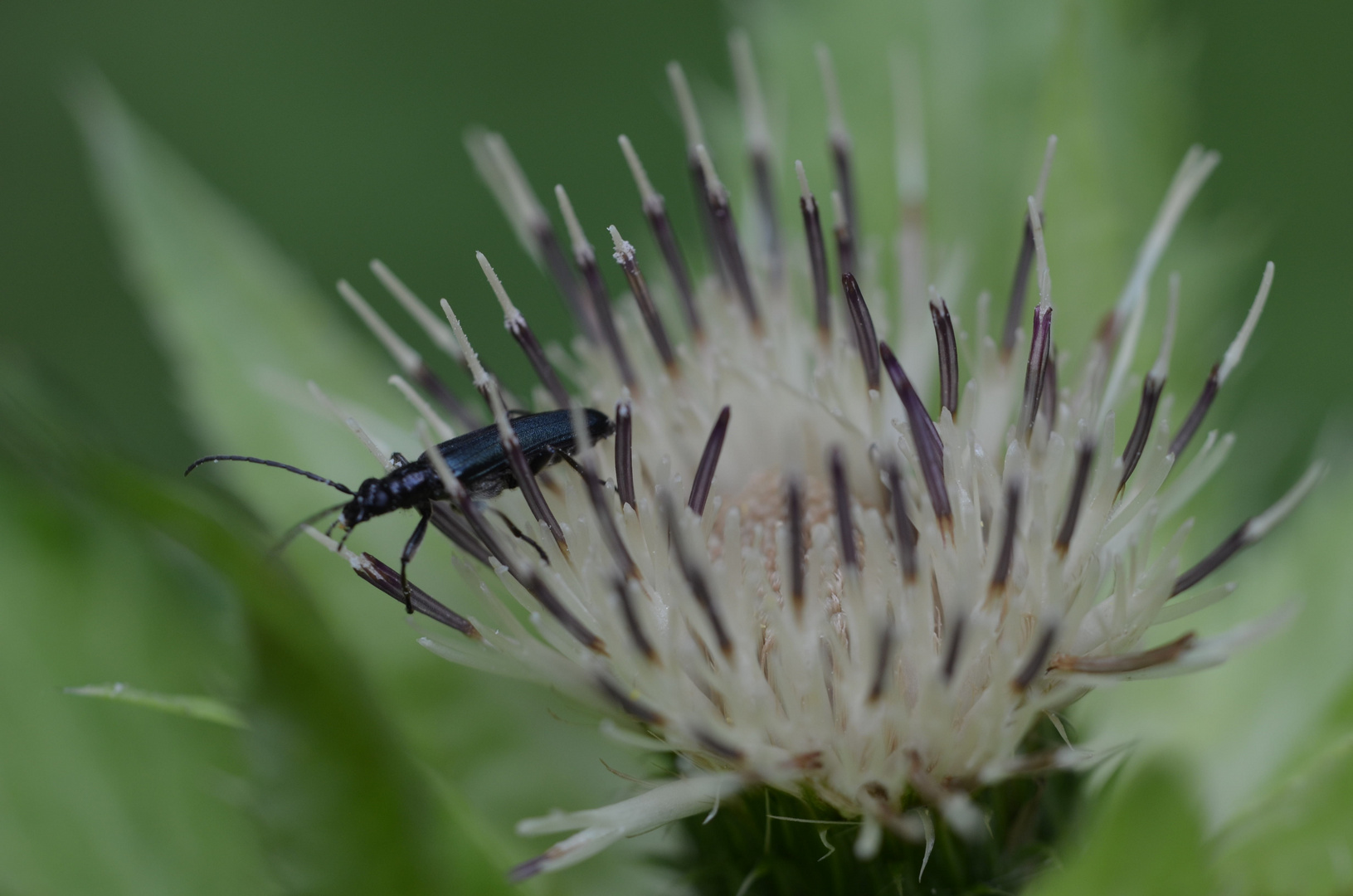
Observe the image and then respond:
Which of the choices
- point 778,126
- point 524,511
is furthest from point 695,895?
point 778,126

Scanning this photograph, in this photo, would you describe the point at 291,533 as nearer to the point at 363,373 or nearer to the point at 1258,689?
the point at 363,373

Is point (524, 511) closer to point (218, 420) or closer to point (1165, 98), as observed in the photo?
point (218, 420)

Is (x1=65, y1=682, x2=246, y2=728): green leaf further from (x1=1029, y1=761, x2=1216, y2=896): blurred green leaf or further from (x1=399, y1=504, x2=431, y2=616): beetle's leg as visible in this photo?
(x1=1029, y1=761, x2=1216, y2=896): blurred green leaf

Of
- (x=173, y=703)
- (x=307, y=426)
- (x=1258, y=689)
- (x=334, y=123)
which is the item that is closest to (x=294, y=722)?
(x=173, y=703)

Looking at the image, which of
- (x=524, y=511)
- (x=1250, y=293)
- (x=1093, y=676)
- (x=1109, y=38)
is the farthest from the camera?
(x=1250, y=293)

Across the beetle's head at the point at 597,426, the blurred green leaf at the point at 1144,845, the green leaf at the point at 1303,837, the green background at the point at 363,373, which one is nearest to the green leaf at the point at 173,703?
the green background at the point at 363,373

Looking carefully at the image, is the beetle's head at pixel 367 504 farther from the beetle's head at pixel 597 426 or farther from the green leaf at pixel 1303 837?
the green leaf at pixel 1303 837

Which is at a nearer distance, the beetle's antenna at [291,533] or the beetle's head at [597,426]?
the beetle's antenna at [291,533]
